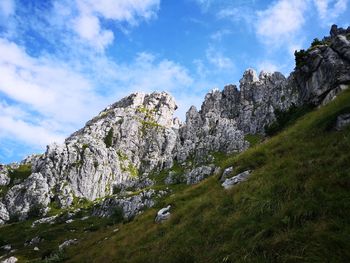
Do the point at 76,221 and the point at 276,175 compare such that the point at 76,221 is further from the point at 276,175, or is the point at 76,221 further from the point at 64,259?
the point at 276,175

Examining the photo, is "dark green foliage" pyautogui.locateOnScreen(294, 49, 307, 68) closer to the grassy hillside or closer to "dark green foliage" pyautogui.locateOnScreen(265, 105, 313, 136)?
"dark green foliage" pyautogui.locateOnScreen(265, 105, 313, 136)

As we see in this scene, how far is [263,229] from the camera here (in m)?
12.2

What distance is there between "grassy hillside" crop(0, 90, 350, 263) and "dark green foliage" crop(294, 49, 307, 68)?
128ft

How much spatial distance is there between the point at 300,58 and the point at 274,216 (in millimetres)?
56328

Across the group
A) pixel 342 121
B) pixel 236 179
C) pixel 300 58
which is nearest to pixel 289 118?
pixel 300 58

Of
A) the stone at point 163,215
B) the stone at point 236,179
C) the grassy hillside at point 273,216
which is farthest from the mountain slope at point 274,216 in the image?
the stone at point 236,179

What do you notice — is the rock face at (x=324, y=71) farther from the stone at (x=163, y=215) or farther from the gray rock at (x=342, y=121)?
the stone at (x=163, y=215)

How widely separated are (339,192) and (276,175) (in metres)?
5.46

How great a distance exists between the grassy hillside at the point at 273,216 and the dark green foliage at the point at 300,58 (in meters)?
39.1

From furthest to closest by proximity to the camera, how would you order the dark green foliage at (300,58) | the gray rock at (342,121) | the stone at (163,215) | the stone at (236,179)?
1. the dark green foliage at (300,58)
2. the stone at (163,215)
3. the stone at (236,179)
4. the gray rock at (342,121)

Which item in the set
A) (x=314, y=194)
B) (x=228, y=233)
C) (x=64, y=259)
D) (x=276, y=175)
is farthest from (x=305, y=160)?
(x=64, y=259)

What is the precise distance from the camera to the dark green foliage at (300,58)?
201 ft

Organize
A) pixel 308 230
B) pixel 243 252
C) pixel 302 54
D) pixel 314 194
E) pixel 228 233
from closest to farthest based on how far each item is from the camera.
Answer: pixel 308 230 → pixel 243 252 → pixel 314 194 → pixel 228 233 → pixel 302 54

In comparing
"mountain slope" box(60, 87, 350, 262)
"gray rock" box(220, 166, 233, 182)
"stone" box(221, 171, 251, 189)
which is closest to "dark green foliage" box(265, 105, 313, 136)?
"gray rock" box(220, 166, 233, 182)
